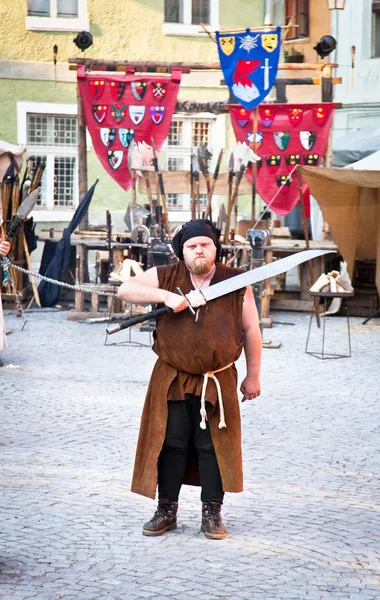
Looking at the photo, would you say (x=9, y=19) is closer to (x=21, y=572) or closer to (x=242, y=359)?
(x=242, y=359)

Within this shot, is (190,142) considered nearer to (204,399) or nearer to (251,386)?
(251,386)

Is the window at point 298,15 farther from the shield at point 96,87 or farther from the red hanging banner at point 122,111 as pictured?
the shield at point 96,87

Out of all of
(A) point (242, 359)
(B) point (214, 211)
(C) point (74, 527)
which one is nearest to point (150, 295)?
(C) point (74, 527)

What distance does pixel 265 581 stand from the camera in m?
4.84

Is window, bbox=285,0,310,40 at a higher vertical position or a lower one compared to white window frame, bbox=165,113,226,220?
higher

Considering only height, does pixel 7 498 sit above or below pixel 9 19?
below

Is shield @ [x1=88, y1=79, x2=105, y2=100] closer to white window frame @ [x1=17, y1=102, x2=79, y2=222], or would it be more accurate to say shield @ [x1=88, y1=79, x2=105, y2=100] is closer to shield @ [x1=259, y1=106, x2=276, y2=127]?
shield @ [x1=259, y1=106, x2=276, y2=127]

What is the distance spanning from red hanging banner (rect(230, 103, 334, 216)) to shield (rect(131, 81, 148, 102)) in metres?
1.32

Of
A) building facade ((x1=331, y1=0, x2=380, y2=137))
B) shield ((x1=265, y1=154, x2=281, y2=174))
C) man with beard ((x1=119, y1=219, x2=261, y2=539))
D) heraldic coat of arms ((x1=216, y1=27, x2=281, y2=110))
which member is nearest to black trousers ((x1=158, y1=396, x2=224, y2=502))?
man with beard ((x1=119, y1=219, x2=261, y2=539))

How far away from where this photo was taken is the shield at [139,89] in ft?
54.4


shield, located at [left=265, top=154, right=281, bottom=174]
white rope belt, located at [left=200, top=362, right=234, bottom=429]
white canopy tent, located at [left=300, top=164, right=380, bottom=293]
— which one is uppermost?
shield, located at [left=265, top=154, right=281, bottom=174]

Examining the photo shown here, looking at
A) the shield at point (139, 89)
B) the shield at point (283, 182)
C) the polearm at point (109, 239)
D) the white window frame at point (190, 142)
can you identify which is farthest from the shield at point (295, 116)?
the white window frame at point (190, 142)

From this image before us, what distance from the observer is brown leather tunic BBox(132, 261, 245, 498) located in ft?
17.3

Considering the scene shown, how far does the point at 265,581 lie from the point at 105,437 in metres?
3.07
